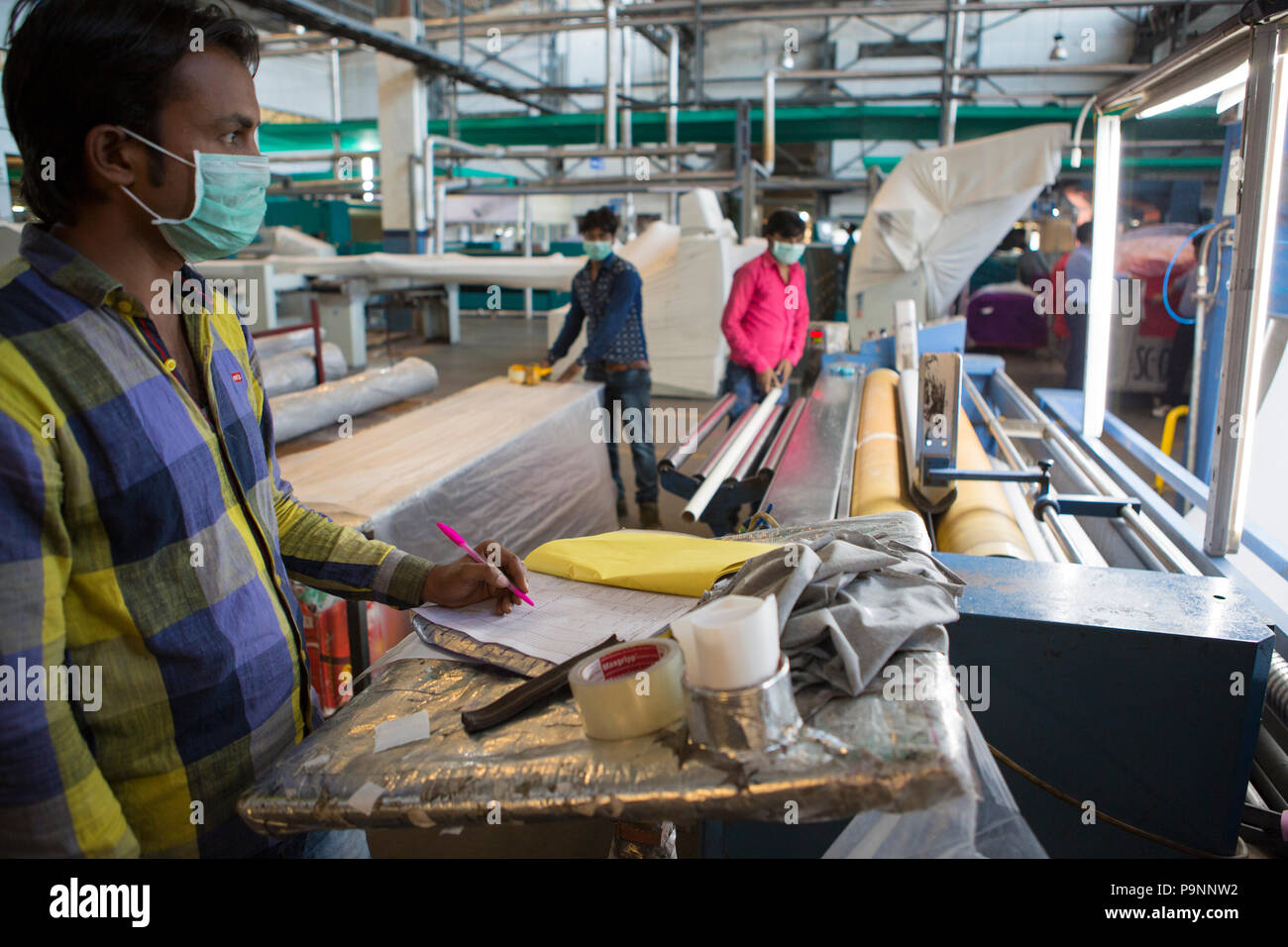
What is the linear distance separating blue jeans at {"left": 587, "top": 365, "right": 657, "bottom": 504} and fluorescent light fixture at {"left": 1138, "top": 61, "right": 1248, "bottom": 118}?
8.59 ft

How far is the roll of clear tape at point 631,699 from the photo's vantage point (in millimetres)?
806

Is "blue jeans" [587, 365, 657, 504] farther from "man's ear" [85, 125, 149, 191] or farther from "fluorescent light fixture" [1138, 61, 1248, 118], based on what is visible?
"man's ear" [85, 125, 149, 191]

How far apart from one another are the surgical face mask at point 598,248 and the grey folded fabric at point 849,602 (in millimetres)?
3436

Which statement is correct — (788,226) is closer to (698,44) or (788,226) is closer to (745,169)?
(745,169)

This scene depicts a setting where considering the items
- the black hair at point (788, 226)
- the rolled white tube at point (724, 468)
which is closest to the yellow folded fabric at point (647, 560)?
the rolled white tube at point (724, 468)

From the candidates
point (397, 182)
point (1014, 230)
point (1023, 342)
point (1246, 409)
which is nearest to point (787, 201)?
point (1014, 230)

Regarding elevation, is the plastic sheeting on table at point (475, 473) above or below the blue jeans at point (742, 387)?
below

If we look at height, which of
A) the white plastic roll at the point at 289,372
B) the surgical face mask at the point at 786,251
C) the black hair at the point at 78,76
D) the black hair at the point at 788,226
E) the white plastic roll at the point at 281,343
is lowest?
the white plastic roll at the point at 289,372

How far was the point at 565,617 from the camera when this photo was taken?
1.12 m

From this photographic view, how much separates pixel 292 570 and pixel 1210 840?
1.47 metres

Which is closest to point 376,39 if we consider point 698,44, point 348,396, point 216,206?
point 698,44

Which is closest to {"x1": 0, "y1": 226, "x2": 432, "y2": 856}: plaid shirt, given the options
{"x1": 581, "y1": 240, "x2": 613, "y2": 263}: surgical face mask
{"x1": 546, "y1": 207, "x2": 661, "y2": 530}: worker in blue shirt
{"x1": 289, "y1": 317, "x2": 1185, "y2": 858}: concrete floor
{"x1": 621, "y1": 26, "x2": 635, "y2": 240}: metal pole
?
{"x1": 289, "y1": 317, "x2": 1185, "y2": 858}: concrete floor

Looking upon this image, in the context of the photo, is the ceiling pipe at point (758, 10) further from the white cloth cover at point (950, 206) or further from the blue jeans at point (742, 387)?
the blue jeans at point (742, 387)
